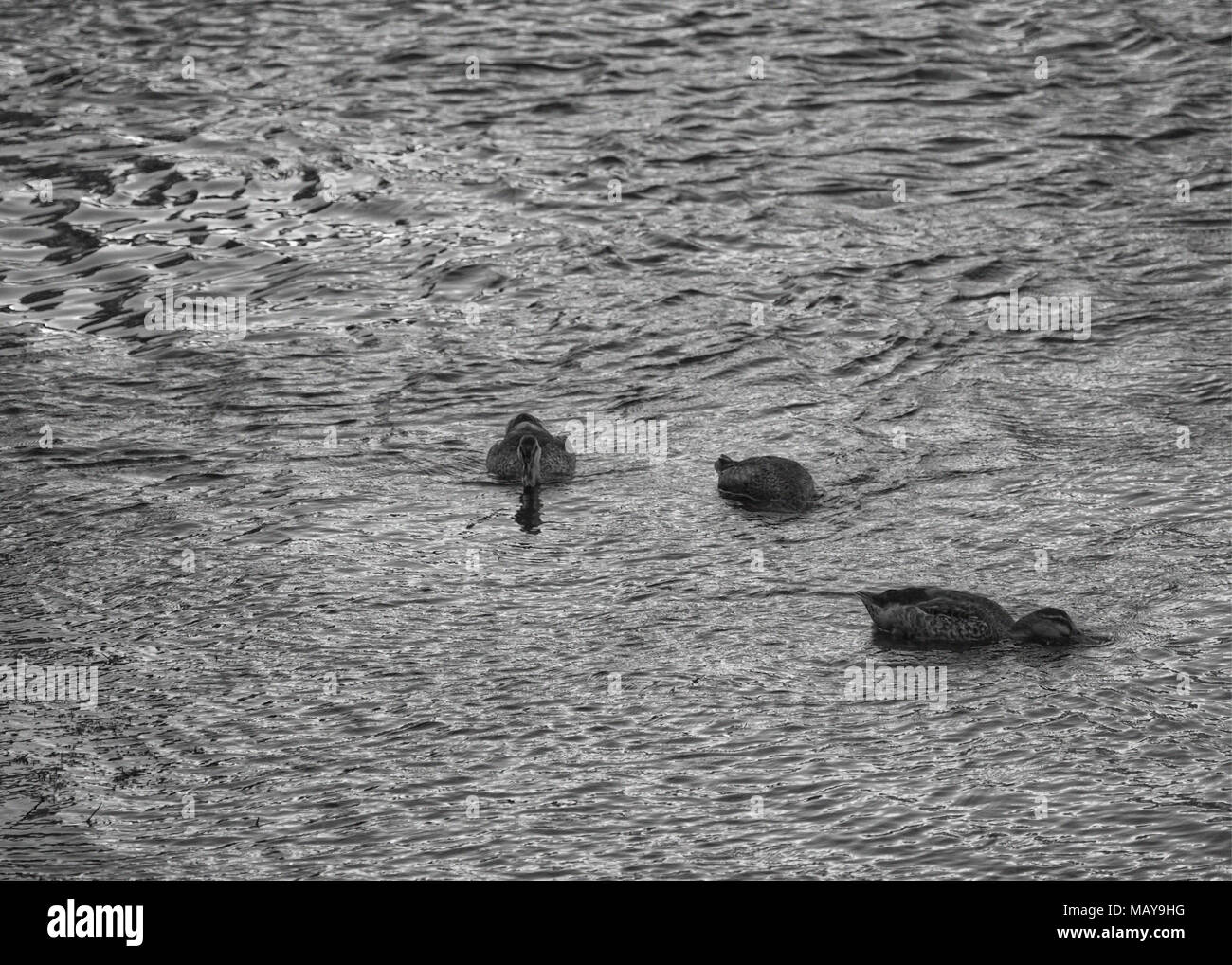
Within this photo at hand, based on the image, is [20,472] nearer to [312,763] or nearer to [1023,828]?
[312,763]

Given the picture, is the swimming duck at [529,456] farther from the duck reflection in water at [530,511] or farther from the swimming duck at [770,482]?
the swimming duck at [770,482]

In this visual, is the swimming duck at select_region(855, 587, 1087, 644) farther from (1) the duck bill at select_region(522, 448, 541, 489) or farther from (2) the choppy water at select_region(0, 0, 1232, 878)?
(1) the duck bill at select_region(522, 448, 541, 489)

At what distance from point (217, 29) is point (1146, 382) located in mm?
17160

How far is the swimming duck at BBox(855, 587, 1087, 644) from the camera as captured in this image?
45.0 ft

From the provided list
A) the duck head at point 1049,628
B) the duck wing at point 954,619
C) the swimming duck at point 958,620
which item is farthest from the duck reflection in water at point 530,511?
the duck head at point 1049,628

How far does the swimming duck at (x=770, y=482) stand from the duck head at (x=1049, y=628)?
10.4ft

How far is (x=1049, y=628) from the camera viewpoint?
45.0 feet

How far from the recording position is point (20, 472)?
1745 centimetres

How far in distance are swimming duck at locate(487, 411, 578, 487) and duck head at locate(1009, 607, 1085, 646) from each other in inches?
199

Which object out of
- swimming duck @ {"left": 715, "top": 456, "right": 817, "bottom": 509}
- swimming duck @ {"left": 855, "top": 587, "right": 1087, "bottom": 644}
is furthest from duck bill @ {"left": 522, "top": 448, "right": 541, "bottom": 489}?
swimming duck @ {"left": 855, "top": 587, "right": 1087, "bottom": 644}

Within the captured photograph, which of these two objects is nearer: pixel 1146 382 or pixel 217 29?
pixel 1146 382

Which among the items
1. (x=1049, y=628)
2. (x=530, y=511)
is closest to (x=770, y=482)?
(x=530, y=511)

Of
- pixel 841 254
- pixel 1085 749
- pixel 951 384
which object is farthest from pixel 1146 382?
pixel 1085 749

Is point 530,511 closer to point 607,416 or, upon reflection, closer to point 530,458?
point 530,458
